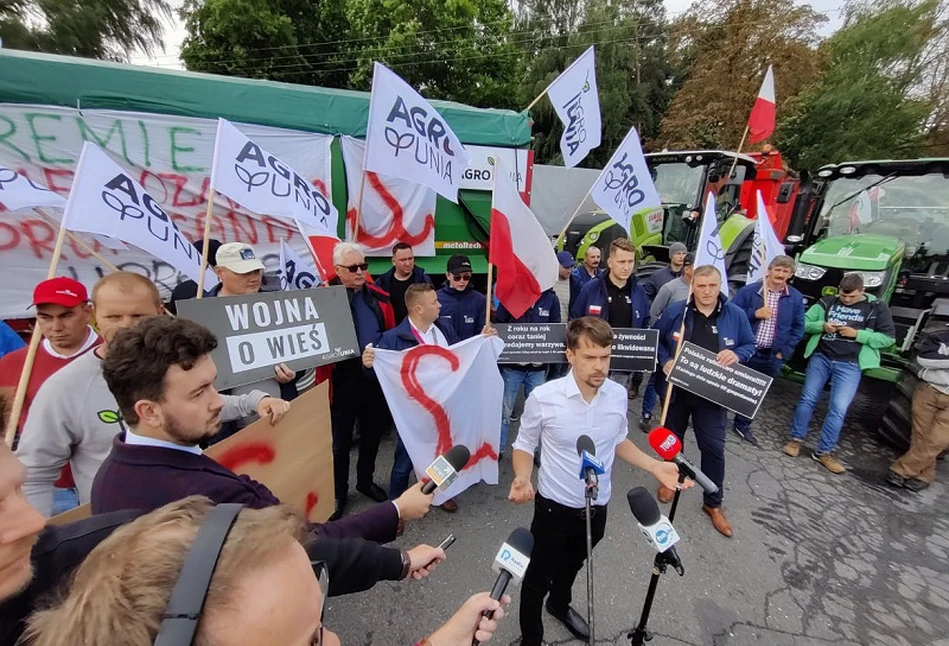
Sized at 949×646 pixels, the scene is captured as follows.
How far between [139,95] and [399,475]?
4304 millimetres

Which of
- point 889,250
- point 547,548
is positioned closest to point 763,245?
point 889,250

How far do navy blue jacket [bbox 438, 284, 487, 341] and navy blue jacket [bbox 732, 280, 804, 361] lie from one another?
10.6 ft

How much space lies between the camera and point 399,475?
373 cm

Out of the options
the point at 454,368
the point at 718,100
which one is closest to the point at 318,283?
the point at 454,368

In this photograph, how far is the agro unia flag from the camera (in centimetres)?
336

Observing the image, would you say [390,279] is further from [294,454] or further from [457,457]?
[457,457]

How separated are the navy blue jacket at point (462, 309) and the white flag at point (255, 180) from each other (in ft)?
4.68

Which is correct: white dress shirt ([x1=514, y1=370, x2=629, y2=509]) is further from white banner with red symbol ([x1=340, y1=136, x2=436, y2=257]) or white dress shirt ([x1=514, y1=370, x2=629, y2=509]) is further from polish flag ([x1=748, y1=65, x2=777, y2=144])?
polish flag ([x1=748, y1=65, x2=777, y2=144])

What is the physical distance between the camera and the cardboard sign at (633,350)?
409 centimetres

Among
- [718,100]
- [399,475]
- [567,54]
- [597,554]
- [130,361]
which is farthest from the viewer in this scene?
[567,54]

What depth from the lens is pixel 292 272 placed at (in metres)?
4.34

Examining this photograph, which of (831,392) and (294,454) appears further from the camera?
(831,392)

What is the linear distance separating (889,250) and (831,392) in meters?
2.29

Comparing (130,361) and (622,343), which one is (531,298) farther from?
(130,361)
